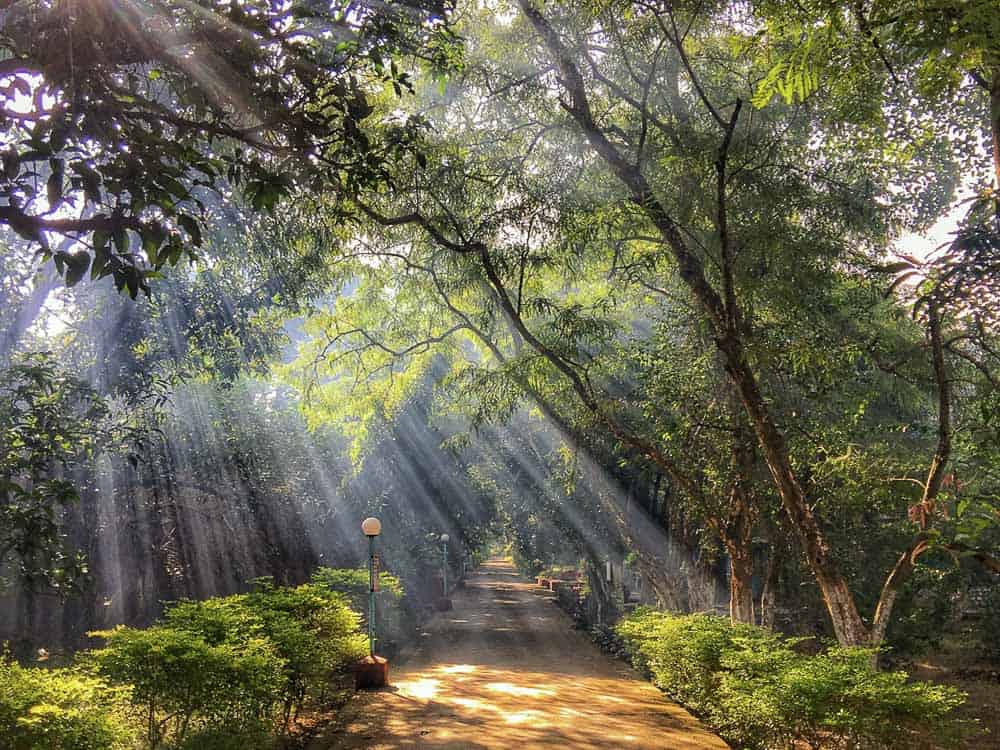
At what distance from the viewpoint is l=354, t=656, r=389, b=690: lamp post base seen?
10.9 metres

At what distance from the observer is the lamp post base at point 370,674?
10.9m

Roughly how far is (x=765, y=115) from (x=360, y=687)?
9.10 m

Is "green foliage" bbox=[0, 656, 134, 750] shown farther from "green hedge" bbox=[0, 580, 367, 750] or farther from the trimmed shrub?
the trimmed shrub

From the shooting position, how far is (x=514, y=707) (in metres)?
9.43

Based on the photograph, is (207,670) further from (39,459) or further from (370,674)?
(370,674)

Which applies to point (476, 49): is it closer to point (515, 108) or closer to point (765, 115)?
point (515, 108)

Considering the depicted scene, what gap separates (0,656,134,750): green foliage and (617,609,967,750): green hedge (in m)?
4.72

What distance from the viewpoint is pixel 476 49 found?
9422 millimetres

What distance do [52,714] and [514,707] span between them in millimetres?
6344

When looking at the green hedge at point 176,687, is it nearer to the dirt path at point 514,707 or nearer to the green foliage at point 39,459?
the green foliage at point 39,459

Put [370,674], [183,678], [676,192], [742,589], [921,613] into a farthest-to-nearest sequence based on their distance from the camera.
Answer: [921,613] < [370,674] < [742,589] < [676,192] < [183,678]

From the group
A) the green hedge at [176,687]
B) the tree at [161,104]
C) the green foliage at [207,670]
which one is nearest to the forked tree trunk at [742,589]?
the green hedge at [176,687]

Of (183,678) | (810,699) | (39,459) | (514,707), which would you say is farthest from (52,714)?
(514,707)

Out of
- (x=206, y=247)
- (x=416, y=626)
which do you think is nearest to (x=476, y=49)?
(x=206, y=247)
